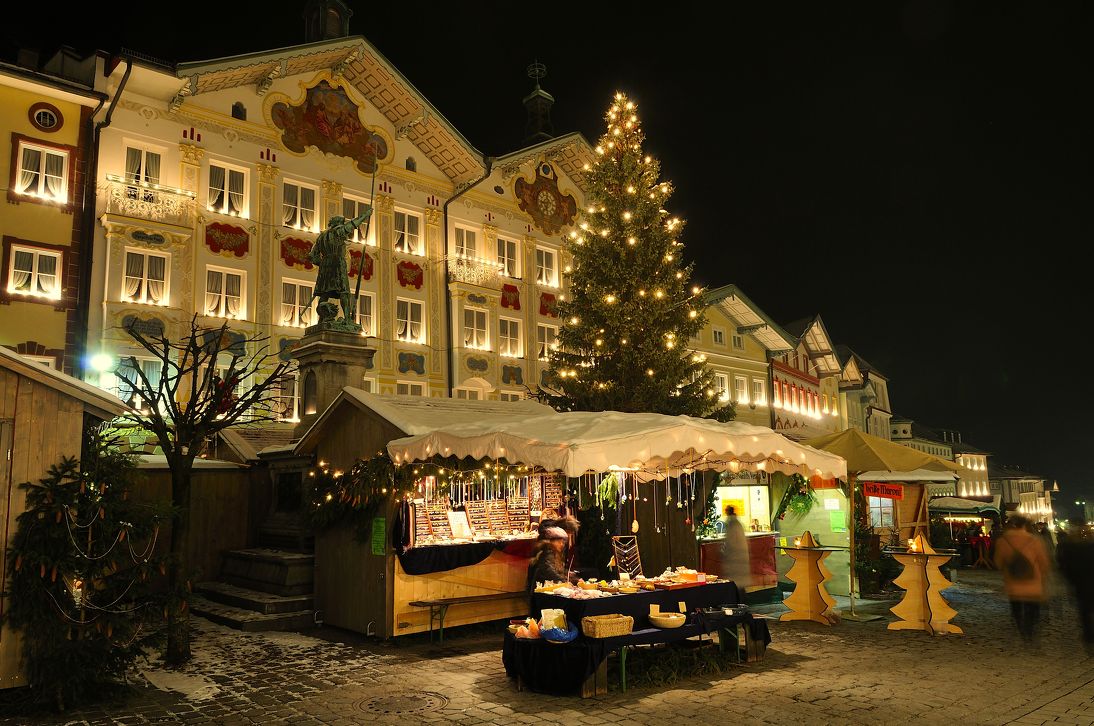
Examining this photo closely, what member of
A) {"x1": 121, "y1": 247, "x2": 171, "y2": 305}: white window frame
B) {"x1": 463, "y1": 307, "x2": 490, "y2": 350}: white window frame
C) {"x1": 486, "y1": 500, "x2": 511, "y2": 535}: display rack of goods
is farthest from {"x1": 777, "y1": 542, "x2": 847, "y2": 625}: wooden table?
{"x1": 121, "y1": 247, "x2": 171, "y2": 305}: white window frame

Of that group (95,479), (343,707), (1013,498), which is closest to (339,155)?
(95,479)

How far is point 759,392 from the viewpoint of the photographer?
38562 millimetres

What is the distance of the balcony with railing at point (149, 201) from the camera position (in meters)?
21.2

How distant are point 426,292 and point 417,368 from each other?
2816 millimetres

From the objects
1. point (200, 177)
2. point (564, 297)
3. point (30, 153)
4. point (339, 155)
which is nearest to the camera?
point (30, 153)

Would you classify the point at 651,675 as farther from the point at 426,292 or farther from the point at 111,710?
the point at 426,292

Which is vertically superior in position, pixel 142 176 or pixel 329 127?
pixel 329 127

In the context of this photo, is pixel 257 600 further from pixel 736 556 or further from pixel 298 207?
pixel 298 207

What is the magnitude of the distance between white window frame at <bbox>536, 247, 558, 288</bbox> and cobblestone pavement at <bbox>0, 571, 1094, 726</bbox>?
21.6m

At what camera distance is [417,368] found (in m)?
27.2

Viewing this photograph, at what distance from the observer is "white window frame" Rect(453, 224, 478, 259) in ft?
96.9

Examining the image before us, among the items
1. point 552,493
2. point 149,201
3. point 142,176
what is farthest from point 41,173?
point 552,493

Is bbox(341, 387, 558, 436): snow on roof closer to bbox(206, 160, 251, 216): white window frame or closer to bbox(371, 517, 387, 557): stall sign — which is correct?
bbox(371, 517, 387, 557): stall sign

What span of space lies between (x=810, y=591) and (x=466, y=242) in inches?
794
